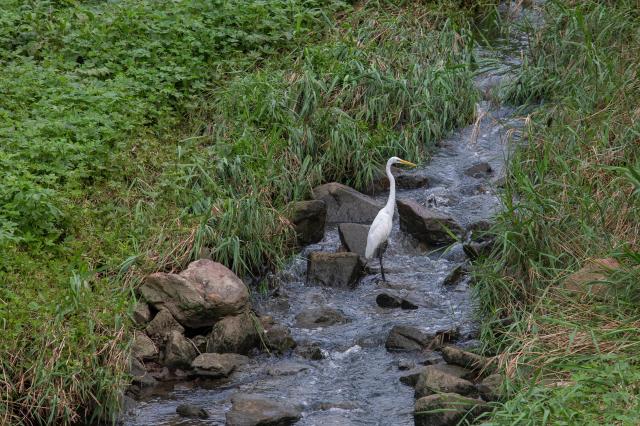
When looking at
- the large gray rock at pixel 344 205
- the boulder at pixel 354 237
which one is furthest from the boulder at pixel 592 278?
the large gray rock at pixel 344 205

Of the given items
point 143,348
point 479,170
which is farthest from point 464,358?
point 479,170

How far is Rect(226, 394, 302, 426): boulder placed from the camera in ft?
18.9

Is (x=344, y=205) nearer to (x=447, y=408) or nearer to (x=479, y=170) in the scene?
(x=479, y=170)

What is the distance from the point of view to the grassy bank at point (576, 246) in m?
4.91

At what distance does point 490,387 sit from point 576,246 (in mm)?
1170

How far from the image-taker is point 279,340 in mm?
6859

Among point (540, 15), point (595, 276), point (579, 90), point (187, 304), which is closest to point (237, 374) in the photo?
point (187, 304)

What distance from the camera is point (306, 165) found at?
8547 millimetres

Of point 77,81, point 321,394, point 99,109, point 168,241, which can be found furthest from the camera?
point 77,81

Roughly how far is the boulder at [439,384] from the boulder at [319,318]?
1.30 m

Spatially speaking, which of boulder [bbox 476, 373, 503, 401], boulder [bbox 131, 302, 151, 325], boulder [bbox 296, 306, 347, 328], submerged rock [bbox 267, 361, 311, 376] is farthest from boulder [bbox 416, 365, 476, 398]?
boulder [bbox 131, 302, 151, 325]

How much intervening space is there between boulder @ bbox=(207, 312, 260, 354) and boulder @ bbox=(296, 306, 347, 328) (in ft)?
1.59

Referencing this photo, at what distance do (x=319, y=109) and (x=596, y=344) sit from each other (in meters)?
4.48

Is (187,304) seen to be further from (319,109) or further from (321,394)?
(319,109)
